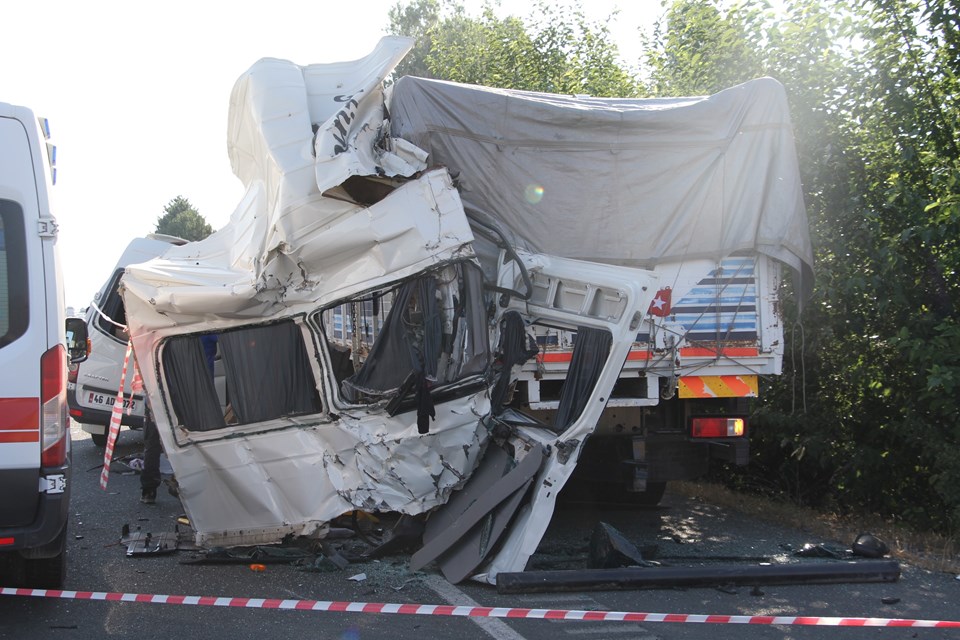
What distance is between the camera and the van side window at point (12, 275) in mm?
4547

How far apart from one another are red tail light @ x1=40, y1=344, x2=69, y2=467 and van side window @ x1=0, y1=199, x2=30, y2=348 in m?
0.20

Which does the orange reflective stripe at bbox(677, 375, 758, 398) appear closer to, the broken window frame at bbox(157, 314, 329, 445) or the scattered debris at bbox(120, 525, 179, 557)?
the broken window frame at bbox(157, 314, 329, 445)

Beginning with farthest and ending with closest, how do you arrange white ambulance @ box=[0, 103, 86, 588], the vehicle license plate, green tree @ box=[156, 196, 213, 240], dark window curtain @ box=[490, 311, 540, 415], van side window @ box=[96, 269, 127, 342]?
green tree @ box=[156, 196, 213, 240]
van side window @ box=[96, 269, 127, 342]
the vehicle license plate
dark window curtain @ box=[490, 311, 540, 415]
white ambulance @ box=[0, 103, 86, 588]

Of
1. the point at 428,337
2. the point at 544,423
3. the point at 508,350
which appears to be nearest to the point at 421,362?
the point at 428,337

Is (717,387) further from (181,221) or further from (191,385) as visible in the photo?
(181,221)

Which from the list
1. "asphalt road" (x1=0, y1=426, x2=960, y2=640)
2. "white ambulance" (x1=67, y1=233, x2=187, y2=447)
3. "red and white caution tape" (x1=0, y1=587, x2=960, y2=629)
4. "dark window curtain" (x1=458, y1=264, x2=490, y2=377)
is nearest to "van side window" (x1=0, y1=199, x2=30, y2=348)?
"asphalt road" (x1=0, y1=426, x2=960, y2=640)

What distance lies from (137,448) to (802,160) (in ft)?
30.8

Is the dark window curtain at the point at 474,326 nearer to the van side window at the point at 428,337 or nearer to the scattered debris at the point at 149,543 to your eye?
the van side window at the point at 428,337

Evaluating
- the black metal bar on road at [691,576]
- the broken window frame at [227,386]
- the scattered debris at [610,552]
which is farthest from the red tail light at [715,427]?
the broken window frame at [227,386]

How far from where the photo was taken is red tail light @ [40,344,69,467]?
4.56 m

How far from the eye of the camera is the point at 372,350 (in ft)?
19.5

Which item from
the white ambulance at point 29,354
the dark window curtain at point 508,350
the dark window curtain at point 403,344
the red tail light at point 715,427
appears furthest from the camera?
the red tail light at point 715,427

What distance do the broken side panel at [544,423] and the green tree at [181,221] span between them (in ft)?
81.0

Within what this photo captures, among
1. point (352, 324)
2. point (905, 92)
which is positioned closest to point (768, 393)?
point (905, 92)
